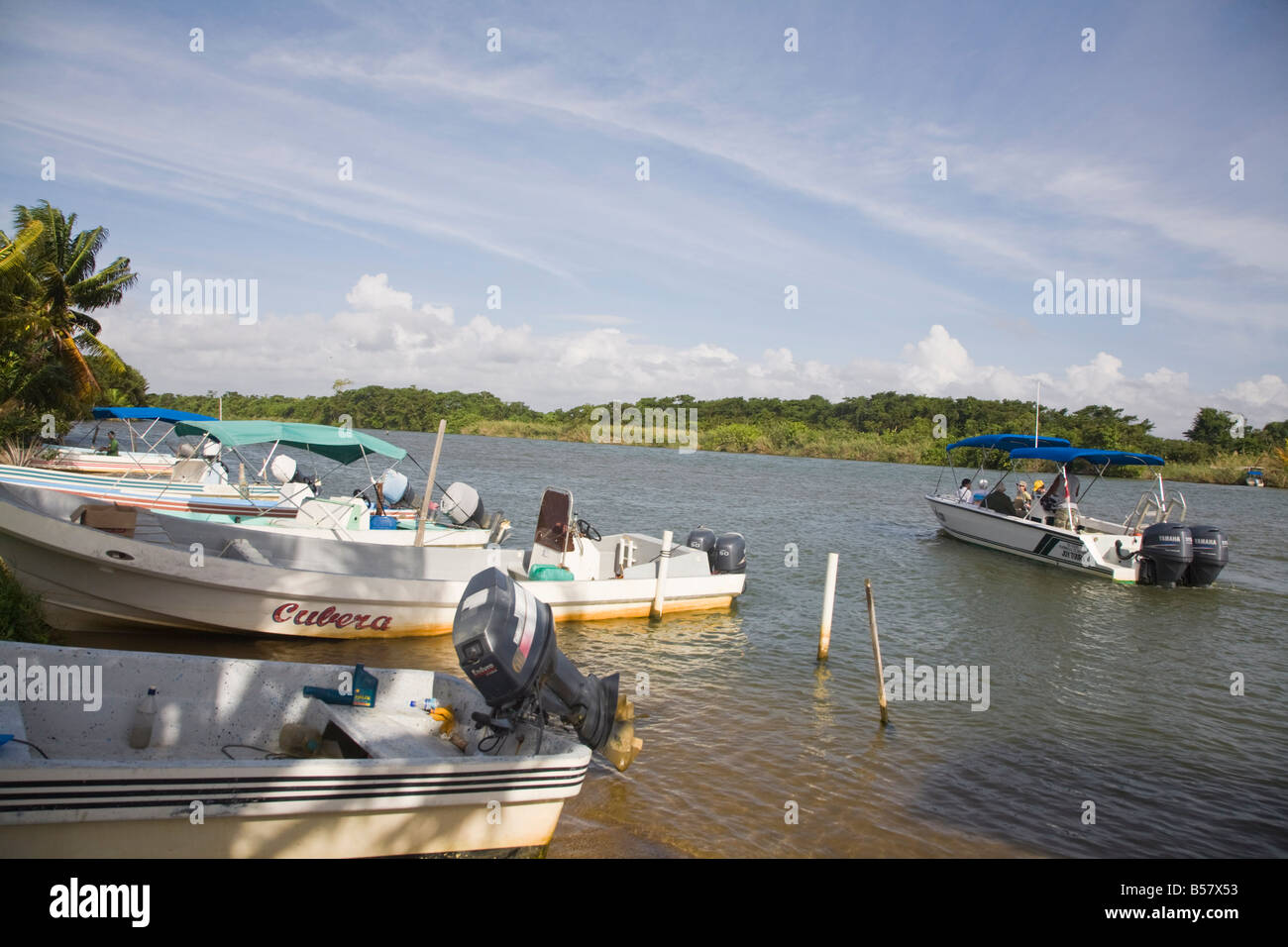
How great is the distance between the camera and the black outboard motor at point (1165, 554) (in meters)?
18.7

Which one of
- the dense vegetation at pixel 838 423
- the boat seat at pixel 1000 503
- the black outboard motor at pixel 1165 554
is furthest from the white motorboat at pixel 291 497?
the dense vegetation at pixel 838 423

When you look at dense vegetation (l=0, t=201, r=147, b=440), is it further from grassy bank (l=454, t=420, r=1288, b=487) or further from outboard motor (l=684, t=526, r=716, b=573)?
grassy bank (l=454, t=420, r=1288, b=487)

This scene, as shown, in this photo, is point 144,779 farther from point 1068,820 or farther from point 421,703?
point 1068,820

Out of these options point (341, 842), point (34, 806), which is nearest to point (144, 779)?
point (34, 806)

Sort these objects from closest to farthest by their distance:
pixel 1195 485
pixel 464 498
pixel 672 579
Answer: pixel 672 579, pixel 464 498, pixel 1195 485

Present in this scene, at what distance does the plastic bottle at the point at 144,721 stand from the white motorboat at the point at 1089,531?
2067cm

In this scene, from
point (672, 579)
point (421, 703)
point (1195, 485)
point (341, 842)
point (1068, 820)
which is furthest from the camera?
point (1195, 485)

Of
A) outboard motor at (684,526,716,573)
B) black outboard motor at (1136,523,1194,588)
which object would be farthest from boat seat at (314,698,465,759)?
black outboard motor at (1136,523,1194,588)

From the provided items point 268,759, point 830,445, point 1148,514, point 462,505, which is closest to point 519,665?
point 268,759

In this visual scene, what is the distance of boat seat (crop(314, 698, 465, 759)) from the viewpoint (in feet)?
17.8

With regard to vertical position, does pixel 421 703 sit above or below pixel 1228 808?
above

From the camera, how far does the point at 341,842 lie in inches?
181

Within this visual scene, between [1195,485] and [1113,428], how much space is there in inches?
338

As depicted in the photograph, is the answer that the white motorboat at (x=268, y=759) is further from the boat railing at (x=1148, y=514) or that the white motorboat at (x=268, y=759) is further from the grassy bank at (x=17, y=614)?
the boat railing at (x=1148, y=514)
